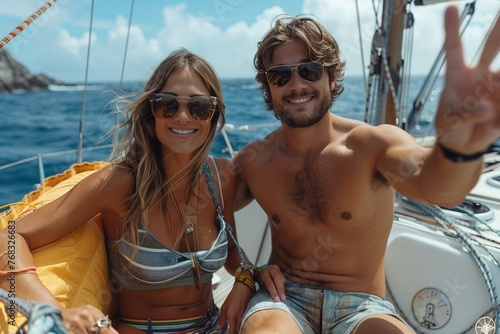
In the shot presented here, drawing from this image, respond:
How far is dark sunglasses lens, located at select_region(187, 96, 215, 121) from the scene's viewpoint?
5.02 feet

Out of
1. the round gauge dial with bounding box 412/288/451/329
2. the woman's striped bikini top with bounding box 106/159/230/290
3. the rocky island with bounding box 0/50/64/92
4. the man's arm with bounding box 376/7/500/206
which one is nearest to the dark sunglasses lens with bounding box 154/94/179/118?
the woman's striped bikini top with bounding box 106/159/230/290

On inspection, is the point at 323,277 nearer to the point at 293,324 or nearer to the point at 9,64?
the point at 293,324

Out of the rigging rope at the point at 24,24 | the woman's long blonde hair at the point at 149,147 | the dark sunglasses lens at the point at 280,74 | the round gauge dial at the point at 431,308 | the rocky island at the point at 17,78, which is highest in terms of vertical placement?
the rigging rope at the point at 24,24

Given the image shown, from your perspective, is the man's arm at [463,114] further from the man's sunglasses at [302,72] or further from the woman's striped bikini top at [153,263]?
the woman's striped bikini top at [153,263]

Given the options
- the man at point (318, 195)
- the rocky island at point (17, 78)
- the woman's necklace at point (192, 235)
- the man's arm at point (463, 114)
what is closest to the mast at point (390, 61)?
the man at point (318, 195)

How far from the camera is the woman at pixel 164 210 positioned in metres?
1.46

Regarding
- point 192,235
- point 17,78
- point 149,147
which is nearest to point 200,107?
point 149,147

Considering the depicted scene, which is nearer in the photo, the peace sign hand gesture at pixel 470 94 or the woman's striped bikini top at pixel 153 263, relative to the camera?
the peace sign hand gesture at pixel 470 94

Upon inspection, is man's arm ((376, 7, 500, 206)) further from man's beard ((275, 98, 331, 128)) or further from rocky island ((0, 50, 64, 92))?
rocky island ((0, 50, 64, 92))

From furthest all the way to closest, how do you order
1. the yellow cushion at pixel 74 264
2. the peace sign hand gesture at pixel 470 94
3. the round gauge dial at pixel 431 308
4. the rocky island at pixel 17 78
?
the rocky island at pixel 17 78 < the round gauge dial at pixel 431 308 < the yellow cushion at pixel 74 264 < the peace sign hand gesture at pixel 470 94

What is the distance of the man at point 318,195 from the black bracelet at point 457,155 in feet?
1.43

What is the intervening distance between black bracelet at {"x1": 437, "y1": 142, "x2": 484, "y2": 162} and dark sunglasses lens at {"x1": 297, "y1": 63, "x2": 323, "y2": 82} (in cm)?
79

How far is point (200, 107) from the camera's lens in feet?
5.06

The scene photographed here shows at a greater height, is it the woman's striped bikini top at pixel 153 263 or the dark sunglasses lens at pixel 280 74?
the dark sunglasses lens at pixel 280 74
